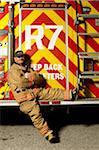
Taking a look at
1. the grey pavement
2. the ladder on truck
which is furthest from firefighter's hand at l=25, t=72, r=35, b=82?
the grey pavement

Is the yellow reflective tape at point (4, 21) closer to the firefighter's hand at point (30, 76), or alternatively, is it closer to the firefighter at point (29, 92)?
the firefighter at point (29, 92)

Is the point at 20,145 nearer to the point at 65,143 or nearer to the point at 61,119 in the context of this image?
the point at 65,143

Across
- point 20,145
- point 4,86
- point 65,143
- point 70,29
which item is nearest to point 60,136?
point 65,143

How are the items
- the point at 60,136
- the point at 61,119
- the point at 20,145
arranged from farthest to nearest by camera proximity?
the point at 61,119
the point at 60,136
the point at 20,145

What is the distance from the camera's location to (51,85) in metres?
6.20

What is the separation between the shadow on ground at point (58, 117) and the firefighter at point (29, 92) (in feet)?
2.28

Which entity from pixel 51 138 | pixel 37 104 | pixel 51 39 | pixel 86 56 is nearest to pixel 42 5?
pixel 51 39

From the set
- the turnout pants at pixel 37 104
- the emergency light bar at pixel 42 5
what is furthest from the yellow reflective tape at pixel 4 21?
the turnout pants at pixel 37 104

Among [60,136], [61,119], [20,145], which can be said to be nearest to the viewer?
[20,145]

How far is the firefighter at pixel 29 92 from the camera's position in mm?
5999

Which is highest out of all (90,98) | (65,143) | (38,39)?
(38,39)

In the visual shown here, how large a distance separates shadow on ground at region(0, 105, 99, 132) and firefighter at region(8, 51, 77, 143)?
2.28ft

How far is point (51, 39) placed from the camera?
6.13 meters

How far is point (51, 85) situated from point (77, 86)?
40cm
